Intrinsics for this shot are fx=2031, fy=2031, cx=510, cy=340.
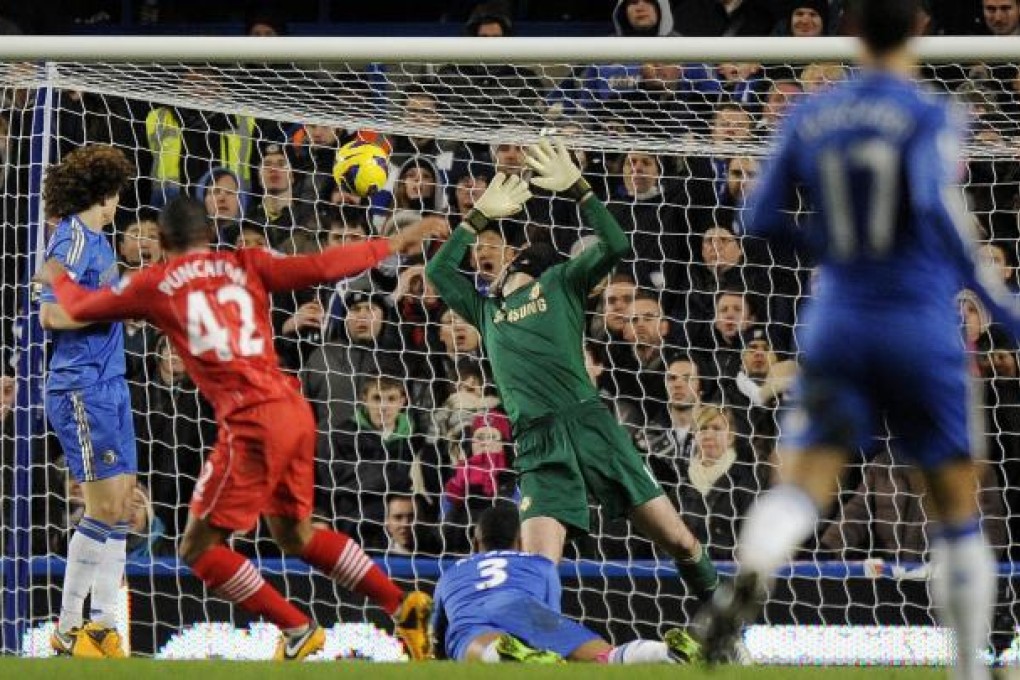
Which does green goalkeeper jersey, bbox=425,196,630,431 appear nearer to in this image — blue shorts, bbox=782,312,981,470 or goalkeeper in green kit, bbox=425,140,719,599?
goalkeeper in green kit, bbox=425,140,719,599

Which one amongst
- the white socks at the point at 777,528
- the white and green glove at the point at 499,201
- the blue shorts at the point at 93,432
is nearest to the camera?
the white socks at the point at 777,528

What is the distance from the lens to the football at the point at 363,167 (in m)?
7.84

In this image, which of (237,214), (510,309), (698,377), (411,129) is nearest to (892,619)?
(698,377)

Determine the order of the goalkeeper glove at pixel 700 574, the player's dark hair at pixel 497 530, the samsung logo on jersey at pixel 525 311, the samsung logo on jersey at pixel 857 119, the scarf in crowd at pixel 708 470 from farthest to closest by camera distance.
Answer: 1. the scarf in crowd at pixel 708 470
2. the samsung logo on jersey at pixel 525 311
3. the goalkeeper glove at pixel 700 574
4. the player's dark hair at pixel 497 530
5. the samsung logo on jersey at pixel 857 119

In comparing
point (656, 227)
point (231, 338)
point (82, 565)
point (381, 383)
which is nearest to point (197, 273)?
point (231, 338)

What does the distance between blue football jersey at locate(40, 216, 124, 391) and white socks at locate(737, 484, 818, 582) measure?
4400 millimetres

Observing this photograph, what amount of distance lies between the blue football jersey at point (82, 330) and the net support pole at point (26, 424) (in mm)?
534

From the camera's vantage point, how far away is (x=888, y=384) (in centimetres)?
488

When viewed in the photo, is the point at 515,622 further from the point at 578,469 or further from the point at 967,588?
the point at 967,588

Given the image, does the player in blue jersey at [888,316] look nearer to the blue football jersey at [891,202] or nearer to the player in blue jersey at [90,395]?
the blue football jersey at [891,202]

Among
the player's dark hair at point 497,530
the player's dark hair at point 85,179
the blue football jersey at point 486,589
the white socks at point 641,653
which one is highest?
the player's dark hair at point 85,179

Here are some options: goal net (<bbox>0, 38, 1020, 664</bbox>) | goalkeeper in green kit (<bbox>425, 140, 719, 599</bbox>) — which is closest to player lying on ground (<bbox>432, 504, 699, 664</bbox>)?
goalkeeper in green kit (<bbox>425, 140, 719, 599</bbox>)

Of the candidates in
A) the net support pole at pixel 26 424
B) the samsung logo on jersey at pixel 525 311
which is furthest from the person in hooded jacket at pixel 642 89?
the net support pole at pixel 26 424

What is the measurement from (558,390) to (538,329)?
264 millimetres
